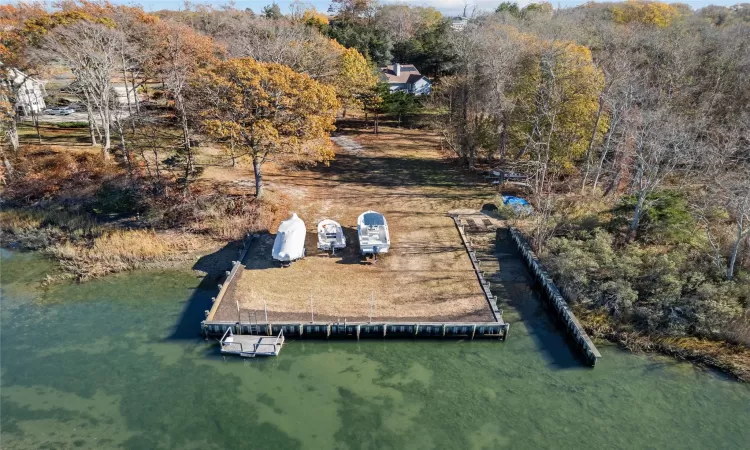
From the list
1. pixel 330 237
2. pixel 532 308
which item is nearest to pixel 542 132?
pixel 532 308

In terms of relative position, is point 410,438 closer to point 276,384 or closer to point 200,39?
point 276,384

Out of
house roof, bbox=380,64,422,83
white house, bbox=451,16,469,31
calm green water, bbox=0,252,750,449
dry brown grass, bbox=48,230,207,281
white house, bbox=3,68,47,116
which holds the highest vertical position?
white house, bbox=451,16,469,31

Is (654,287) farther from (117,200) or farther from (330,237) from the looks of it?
(117,200)

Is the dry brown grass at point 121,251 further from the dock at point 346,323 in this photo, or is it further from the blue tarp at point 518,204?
the blue tarp at point 518,204

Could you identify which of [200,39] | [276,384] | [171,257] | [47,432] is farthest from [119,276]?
[200,39]

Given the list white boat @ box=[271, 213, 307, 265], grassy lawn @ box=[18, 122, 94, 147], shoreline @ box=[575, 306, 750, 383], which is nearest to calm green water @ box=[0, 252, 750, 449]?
shoreline @ box=[575, 306, 750, 383]

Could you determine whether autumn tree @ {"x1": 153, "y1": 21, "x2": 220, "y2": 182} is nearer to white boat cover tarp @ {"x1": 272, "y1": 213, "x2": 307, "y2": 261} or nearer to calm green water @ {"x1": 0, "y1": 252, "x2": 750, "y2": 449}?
white boat cover tarp @ {"x1": 272, "y1": 213, "x2": 307, "y2": 261}

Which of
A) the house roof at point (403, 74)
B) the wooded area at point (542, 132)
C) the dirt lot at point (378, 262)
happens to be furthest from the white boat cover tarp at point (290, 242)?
the house roof at point (403, 74)
